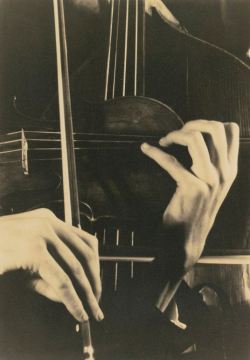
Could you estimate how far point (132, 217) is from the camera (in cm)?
66

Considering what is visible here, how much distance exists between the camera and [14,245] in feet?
2.16

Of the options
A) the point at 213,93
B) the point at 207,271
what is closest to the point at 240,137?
the point at 213,93

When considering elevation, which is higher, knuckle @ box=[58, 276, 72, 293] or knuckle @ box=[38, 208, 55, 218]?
knuckle @ box=[38, 208, 55, 218]

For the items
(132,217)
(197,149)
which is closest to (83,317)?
(132,217)

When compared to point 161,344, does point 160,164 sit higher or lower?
higher

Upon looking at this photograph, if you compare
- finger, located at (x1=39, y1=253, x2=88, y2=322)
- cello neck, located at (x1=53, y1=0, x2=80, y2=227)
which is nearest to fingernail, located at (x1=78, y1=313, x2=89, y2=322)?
finger, located at (x1=39, y1=253, x2=88, y2=322)

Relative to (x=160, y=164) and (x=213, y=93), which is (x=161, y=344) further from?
(x=213, y=93)

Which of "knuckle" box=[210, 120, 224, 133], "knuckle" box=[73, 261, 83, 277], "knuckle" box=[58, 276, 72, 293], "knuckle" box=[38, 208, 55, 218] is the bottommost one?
"knuckle" box=[58, 276, 72, 293]

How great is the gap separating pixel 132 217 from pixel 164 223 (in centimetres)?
5

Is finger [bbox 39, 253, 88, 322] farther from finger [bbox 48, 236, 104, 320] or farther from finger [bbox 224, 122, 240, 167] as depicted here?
finger [bbox 224, 122, 240, 167]

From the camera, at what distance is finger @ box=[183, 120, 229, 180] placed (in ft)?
2.13

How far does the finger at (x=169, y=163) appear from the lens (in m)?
0.65

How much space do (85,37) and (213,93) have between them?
→ 231mm

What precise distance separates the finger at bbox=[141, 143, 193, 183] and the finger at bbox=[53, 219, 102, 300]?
15 cm
